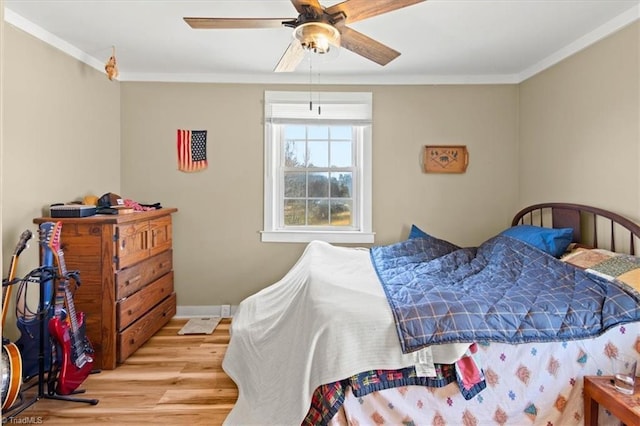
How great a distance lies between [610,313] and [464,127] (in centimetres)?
230

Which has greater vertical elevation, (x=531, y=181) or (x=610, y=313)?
(x=531, y=181)

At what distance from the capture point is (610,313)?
1872mm

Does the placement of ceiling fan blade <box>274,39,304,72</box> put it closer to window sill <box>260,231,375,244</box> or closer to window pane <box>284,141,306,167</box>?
window pane <box>284,141,306,167</box>

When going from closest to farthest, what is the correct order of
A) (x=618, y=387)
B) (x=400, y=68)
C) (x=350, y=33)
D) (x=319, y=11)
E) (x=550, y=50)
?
(x=618, y=387), (x=319, y=11), (x=350, y=33), (x=550, y=50), (x=400, y=68)

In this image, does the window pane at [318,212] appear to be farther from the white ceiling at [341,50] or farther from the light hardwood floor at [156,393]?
the light hardwood floor at [156,393]

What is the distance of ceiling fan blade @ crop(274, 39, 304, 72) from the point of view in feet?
6.94

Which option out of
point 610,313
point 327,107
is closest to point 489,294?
point 610,313

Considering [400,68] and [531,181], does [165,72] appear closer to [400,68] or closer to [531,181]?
[400,68]

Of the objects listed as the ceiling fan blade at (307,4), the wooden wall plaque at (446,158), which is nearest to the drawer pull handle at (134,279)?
the ceiling fan blade at (307,4)

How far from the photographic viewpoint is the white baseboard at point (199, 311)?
3748 millimetres

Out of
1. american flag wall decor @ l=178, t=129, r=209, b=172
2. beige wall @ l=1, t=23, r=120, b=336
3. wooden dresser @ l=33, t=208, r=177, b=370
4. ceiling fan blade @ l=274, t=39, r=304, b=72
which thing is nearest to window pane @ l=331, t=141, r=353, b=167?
american flag wall decor @ l=178, t=129, r=209, b=172

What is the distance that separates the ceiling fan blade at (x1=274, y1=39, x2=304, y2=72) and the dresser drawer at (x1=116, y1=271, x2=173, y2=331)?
6.55ft

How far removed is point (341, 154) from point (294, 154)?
0.47 m

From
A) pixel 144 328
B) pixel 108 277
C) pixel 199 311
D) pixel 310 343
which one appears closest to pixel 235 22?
pixel 310 343
